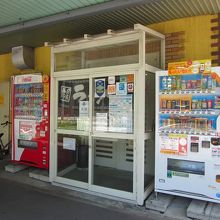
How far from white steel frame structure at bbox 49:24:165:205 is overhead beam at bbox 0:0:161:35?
1.15 ft

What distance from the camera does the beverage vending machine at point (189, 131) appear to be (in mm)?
3410

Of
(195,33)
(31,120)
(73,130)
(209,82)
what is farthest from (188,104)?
(31,120)

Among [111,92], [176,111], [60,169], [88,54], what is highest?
[88,54]

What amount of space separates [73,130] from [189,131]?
201cm

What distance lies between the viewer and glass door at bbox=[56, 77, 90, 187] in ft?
14.9

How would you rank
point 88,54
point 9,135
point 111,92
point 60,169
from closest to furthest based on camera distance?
point 111,92 → point 88,54 → point 60,169 → point 9,135

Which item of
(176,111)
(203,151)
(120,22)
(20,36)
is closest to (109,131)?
(176,111)

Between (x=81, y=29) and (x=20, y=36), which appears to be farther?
(x=20, y=36)

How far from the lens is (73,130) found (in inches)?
180

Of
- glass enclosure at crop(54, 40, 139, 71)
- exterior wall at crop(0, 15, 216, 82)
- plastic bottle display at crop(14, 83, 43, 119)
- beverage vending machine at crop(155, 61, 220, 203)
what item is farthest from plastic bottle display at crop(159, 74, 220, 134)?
plastic bottle display at crop(14, 83, 43, 119)

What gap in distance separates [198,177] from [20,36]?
448 cm

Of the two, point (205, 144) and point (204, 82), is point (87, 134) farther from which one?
point (204, 82)

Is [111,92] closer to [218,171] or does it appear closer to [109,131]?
[109,131]

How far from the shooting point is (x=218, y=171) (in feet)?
11.1
